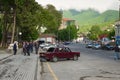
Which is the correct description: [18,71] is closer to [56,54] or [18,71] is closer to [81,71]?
[81,71]

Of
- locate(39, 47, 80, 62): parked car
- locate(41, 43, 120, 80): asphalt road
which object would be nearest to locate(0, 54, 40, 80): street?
locate(41, 43, 120, 80): asphalt road

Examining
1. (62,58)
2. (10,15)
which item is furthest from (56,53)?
(10,15)

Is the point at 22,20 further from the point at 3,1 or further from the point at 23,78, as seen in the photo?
the point at 23,78

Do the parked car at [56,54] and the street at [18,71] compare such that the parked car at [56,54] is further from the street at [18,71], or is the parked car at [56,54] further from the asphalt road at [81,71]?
the street at [18,71]

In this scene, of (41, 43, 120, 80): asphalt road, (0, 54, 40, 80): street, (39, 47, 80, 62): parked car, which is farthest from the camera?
(39, 47, 80, 62): parked car

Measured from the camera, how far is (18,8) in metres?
68.6

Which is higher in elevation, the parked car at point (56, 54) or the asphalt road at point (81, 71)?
the parked car at point (56, 54)

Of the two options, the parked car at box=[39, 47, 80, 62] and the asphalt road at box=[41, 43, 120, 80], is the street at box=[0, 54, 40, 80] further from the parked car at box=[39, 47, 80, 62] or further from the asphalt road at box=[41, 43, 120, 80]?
the parked car at box=[39, 47, 80, 62]

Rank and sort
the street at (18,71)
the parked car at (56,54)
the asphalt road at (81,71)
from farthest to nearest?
the parked car at (56,54) < the asphalt road at (81,71) < the street at (18,71)

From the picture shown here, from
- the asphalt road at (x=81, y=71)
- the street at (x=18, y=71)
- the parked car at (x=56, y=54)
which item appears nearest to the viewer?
the street at (x=18, y=71)

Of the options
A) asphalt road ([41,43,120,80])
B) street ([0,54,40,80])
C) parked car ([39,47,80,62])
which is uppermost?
parked car ([39,47,80,62])

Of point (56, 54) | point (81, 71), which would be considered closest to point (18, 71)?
point (81, 71)

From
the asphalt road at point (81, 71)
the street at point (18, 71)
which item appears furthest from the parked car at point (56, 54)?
the street at point (18, 71)

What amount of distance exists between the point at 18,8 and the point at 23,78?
51.7 m
